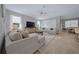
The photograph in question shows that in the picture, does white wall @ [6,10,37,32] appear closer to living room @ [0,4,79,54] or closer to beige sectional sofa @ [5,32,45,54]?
living room @ [0,4,79,54]

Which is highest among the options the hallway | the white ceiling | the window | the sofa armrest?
the white ceiling

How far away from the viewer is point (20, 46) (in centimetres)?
219

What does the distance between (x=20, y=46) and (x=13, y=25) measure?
1226 millimetres

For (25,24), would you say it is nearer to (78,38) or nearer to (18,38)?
(18,38)

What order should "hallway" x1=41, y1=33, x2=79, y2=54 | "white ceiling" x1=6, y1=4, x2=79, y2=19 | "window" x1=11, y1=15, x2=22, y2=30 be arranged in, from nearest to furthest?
"hallway" x1=41, y1=33, x2=79, y2=54 < "window" x1=11, y1=15, x2=22, y2=30 < "white ceiling" x1=6, y1=4, x2=79, y2=19

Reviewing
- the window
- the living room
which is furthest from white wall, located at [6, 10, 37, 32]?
the window

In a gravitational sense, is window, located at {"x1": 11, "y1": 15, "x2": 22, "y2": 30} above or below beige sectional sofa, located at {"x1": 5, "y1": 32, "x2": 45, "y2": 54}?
above

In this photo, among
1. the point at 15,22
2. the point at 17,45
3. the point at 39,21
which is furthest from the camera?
the point at 39,21

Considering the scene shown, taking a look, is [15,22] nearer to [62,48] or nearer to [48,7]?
[48,7]

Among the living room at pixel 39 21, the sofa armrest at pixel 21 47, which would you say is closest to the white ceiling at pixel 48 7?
the living room at pixel 39 21

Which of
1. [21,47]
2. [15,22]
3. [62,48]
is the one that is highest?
[15,22]

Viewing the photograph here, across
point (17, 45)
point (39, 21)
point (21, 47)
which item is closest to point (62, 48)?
point (39, 21)

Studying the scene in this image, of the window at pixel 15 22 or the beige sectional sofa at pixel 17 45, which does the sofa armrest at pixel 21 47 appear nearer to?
the beige sectional sofa at pixel 17 45
